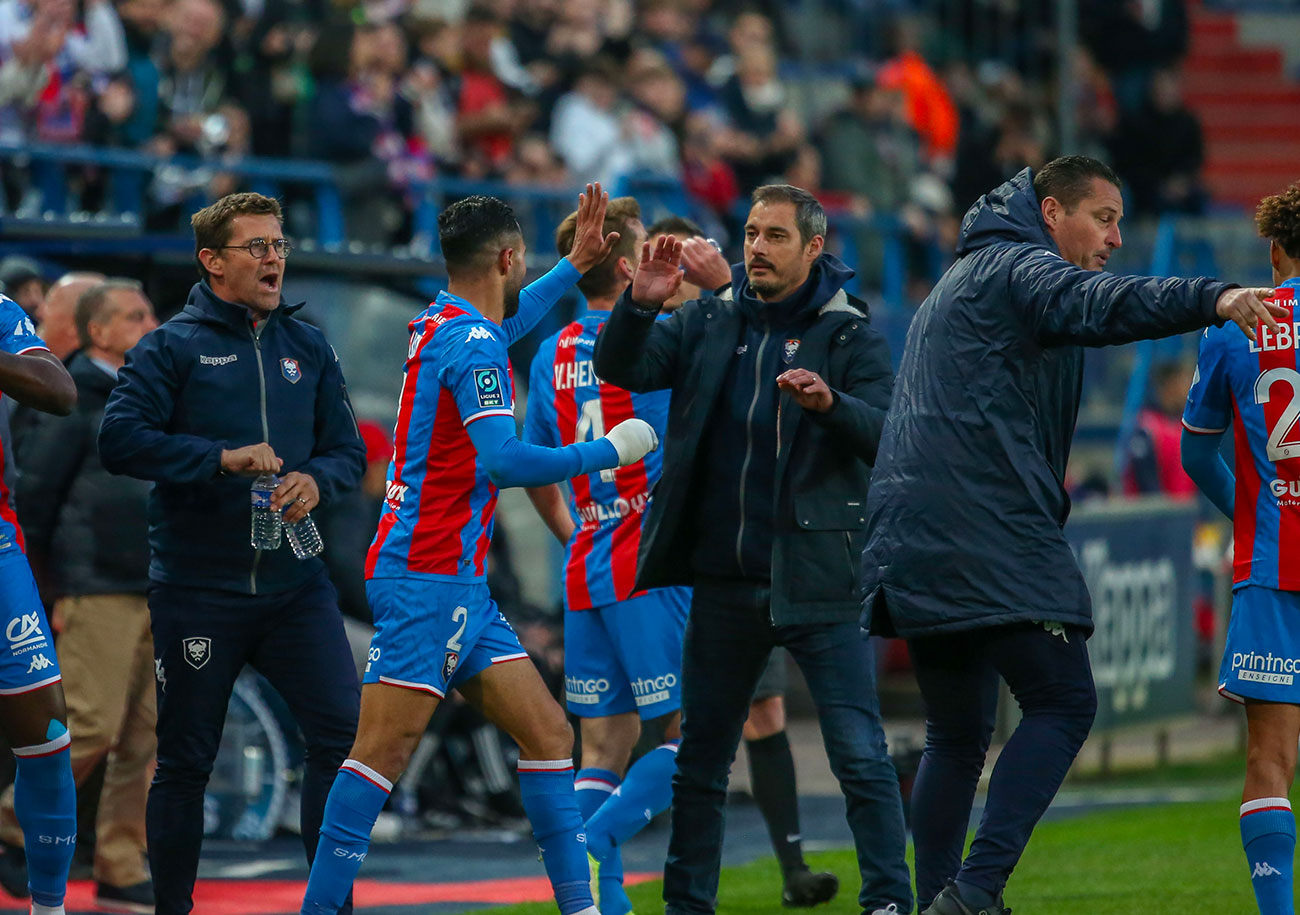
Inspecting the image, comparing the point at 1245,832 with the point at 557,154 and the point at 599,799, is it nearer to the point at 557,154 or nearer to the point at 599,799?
the point at 599,799

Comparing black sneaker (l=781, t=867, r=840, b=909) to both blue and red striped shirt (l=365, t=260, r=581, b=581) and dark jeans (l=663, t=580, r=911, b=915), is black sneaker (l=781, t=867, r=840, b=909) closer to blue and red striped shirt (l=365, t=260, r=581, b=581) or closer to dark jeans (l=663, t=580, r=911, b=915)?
dark jeans (l=663, t=580, r=911, b=915)

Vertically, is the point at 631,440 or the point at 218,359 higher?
the point at 218,359

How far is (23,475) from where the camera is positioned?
7.89m

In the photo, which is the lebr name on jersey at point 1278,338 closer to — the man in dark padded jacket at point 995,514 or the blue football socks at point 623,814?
the man in dark padded jacket at point 995,514

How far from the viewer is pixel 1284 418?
5.70 metres

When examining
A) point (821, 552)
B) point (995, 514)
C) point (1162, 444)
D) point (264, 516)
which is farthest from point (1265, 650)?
point (1162, 444)

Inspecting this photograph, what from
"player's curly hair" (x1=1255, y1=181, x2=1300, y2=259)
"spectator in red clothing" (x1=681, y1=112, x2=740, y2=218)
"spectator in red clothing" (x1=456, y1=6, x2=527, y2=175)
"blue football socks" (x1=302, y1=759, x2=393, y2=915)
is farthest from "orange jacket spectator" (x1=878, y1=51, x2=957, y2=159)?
"blue football socks" (x1=302, y1=759, x2=393, y2=915)

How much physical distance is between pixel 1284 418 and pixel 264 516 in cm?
306

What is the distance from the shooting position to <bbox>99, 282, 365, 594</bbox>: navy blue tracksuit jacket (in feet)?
19.5

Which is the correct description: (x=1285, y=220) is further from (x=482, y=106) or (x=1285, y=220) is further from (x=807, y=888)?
(x=482, y=106)

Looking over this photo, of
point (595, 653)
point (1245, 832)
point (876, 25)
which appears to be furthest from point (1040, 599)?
point (876, 25)

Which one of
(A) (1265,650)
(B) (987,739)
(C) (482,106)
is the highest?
(C) (482,106)

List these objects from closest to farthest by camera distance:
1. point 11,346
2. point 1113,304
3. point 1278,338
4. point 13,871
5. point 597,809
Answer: point 1113,304, point 1278,338, point 11,346, point 597,809, point 13,871

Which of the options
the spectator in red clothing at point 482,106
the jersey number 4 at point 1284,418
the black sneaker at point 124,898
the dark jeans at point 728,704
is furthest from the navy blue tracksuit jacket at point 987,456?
the spectator in red clothing at point 482,106
